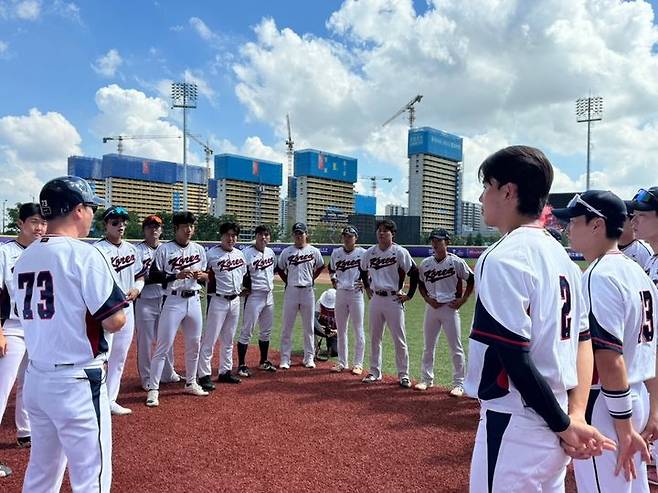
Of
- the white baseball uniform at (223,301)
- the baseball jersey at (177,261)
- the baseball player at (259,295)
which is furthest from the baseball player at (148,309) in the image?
the baseball player at (259,295)

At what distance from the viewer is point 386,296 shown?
21.8 ft

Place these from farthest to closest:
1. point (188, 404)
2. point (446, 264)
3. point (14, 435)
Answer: point (446, 264), point (188, 404), point (14, 435)

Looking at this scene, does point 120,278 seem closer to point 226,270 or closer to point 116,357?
point 116,357

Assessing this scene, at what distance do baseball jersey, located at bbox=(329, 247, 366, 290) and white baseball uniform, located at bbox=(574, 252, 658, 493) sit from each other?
16.9 feet

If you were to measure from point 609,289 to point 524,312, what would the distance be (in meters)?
0.81

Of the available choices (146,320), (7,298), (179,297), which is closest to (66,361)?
(7,298)

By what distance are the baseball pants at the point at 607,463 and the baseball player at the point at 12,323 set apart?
12.3 feet

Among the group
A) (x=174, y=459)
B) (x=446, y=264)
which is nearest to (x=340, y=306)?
(x=446, y=264)

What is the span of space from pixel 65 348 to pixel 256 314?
15.9 feet

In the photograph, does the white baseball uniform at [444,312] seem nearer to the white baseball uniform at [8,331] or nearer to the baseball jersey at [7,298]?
the white baseball uniform at [8,331]

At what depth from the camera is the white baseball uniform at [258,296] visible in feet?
23.2

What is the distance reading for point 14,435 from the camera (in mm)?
4410

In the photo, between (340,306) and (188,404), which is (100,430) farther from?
(340,306)

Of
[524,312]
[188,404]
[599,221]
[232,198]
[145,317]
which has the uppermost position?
[232,198]
